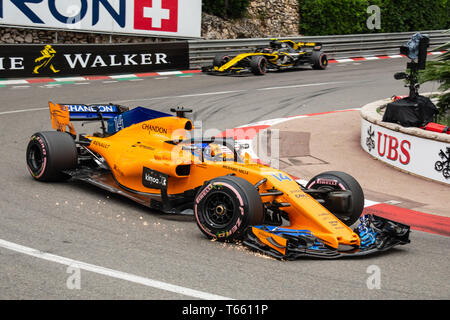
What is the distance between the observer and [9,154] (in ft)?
35.7

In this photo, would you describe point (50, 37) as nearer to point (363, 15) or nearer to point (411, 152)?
point (363, 15)

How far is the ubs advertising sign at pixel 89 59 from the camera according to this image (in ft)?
61.8

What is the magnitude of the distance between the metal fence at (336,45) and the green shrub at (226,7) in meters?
3.06

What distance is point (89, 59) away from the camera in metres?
20.1

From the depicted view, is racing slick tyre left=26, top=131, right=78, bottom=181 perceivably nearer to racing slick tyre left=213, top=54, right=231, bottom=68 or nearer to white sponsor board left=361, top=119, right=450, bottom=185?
white sponsor board left=361, top=119, right=450, bottom=185

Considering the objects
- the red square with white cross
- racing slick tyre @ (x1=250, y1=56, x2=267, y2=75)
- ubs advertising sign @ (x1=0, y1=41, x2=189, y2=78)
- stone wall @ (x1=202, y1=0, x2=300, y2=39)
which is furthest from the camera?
stone wall @ (x1=202, y1=0, x2=300, y2=39)

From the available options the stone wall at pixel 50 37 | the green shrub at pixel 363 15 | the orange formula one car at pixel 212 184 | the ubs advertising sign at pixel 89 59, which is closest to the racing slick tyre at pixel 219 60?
the ubs advertising sign at pixel 89 59

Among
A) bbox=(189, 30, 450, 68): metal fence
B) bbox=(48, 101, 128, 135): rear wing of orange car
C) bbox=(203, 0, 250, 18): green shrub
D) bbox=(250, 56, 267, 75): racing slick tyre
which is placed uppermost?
bbox=(203, 0, 250, 18): green shrub

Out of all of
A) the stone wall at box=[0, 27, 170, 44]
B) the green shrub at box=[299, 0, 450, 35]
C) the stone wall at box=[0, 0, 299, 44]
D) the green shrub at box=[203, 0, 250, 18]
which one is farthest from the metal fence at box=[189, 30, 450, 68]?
the green shrub at box=[203, 0, 250, 18]

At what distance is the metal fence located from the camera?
74.3ft

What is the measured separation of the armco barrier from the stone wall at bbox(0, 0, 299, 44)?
45.7 ft

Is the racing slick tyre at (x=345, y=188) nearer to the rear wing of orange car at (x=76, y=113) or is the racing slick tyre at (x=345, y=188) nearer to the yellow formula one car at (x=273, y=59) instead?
the rear wing of orange car at (x=76, y=113)
